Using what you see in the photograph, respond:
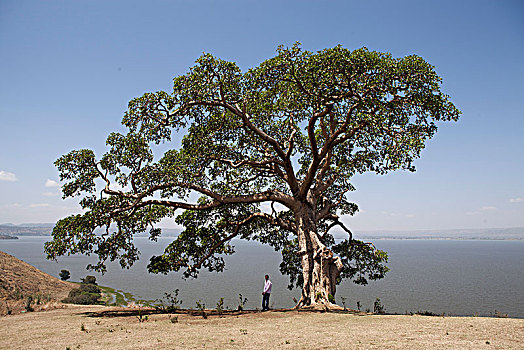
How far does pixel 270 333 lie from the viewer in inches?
410

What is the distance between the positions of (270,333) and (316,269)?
6889 millimetres

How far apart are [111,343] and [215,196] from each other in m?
8.93

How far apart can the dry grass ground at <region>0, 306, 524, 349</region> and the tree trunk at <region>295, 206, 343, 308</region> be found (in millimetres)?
2399

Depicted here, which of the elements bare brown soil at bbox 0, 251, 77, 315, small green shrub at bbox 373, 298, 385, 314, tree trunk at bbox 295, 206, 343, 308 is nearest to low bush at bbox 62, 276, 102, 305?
bare brown soil at bbox 0, 251, 77, 315

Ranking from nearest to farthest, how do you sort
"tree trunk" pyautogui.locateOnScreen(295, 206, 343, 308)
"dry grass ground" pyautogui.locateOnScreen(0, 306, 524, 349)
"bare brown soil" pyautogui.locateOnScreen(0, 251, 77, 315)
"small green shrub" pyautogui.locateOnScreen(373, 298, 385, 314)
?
"dry grass ground" pyautogui.locateOnScreen(0, 306, 524, 349)
"tree trunk" pyautogui.locateOnScreen(295, 206, 343, 308)
"small green shrub" pyautogui.locateOnScreen(373, 298, 385, 314)
"bare brown soil" pyautogui.locateOnScreen(0, 251, 77, 315)

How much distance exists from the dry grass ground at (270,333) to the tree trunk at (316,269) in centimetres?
240

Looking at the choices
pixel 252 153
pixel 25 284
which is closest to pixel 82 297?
pixel 25 284

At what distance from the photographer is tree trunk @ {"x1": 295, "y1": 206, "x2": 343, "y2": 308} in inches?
643

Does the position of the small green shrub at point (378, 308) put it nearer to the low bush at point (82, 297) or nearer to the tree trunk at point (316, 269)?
the tree trunk at point (316, 269)

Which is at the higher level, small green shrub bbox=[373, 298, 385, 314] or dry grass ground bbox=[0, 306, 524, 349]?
dry grass ground bbox=[0, 306, 524, 349]

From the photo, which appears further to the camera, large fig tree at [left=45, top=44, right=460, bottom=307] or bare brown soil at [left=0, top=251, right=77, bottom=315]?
bare brown soil at [left=0, top=251, right=77, bottom=315]

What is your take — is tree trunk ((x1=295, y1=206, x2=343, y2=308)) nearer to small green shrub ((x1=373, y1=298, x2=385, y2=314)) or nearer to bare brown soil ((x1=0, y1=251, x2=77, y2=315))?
small green shrub ((x1=373, y1=298, x2=385, y2=314))

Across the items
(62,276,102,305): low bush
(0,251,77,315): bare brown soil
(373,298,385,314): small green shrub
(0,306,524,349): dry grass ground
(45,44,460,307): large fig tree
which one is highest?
(45,44,460,307): large fig tree

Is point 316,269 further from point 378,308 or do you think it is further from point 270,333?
point 270,333
